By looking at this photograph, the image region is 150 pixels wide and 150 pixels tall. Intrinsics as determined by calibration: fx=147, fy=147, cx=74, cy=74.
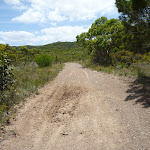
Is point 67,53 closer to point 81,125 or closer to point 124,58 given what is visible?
point 124,58

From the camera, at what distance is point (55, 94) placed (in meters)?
7.22

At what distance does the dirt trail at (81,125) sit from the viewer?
10.6 ft

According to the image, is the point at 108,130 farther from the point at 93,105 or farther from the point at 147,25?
the point at 147,25

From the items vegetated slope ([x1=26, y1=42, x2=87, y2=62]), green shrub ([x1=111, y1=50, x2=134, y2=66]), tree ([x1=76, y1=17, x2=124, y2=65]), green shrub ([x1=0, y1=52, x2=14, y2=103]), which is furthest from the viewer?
vegetated slope ([x1=26, y1=42, x2=87, y2=62])

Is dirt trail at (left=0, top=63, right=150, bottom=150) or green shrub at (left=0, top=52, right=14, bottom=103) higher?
green shrub at (left=0, top=52, right=14, bottom=103)

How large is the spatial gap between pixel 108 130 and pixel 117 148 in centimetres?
69

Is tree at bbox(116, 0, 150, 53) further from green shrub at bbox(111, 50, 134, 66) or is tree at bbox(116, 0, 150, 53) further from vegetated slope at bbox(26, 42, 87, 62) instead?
vegetated slope at bbox(26, 42, 87, 62)

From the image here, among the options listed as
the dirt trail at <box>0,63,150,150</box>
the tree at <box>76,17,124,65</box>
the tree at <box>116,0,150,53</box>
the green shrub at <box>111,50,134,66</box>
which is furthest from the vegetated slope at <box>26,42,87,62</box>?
the dirt trail at <box>0,63,150,150</box>

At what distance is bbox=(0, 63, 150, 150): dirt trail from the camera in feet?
10.6

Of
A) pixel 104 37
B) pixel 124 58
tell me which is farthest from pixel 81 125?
pixel 104 37

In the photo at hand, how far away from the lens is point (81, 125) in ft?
13.1

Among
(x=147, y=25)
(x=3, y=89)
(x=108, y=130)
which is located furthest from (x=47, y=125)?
(x=147, y=25)

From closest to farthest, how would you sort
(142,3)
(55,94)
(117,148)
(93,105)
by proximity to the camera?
(117,148) → (93,105) → (142,3) → (55,94)

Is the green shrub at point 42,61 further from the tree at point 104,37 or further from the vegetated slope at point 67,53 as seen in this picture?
the vegetated slope at point 67,53
